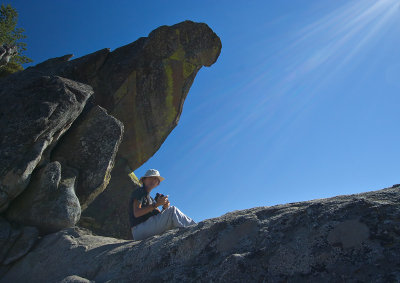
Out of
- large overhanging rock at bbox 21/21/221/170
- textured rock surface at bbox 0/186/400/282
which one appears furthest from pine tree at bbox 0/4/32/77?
textured rock surface at bbox 0/186/400/282

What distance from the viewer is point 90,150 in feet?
41.8

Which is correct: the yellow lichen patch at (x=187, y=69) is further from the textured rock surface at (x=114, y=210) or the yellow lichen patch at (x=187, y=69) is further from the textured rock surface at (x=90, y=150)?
the textured rock surface at (x=90, y=150)

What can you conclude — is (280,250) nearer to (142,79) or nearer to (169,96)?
(142,79)

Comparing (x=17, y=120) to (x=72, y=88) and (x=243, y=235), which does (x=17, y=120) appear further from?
(x=243, y=235)

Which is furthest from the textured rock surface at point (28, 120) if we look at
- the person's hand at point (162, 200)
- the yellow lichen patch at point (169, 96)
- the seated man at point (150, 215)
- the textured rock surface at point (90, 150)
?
the yellow lichen patch at point (169, 96)

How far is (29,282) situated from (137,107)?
13349mm

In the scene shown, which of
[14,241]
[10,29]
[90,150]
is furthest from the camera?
[10,29]

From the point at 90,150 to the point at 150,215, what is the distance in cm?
476

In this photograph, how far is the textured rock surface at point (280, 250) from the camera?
363 centimetres

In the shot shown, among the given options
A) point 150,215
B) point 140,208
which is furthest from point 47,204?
point 150,215

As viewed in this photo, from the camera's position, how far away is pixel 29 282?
308 inches

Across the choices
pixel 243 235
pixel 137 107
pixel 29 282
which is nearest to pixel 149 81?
pixel 137 107

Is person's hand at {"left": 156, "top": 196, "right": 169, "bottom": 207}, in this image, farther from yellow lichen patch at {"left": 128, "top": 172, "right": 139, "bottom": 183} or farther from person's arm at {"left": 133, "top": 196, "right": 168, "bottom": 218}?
yellow lichen patch at {"left": 128, "top": 172, "right": 139, "bottom": 183}

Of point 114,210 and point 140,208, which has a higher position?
point 114,210
